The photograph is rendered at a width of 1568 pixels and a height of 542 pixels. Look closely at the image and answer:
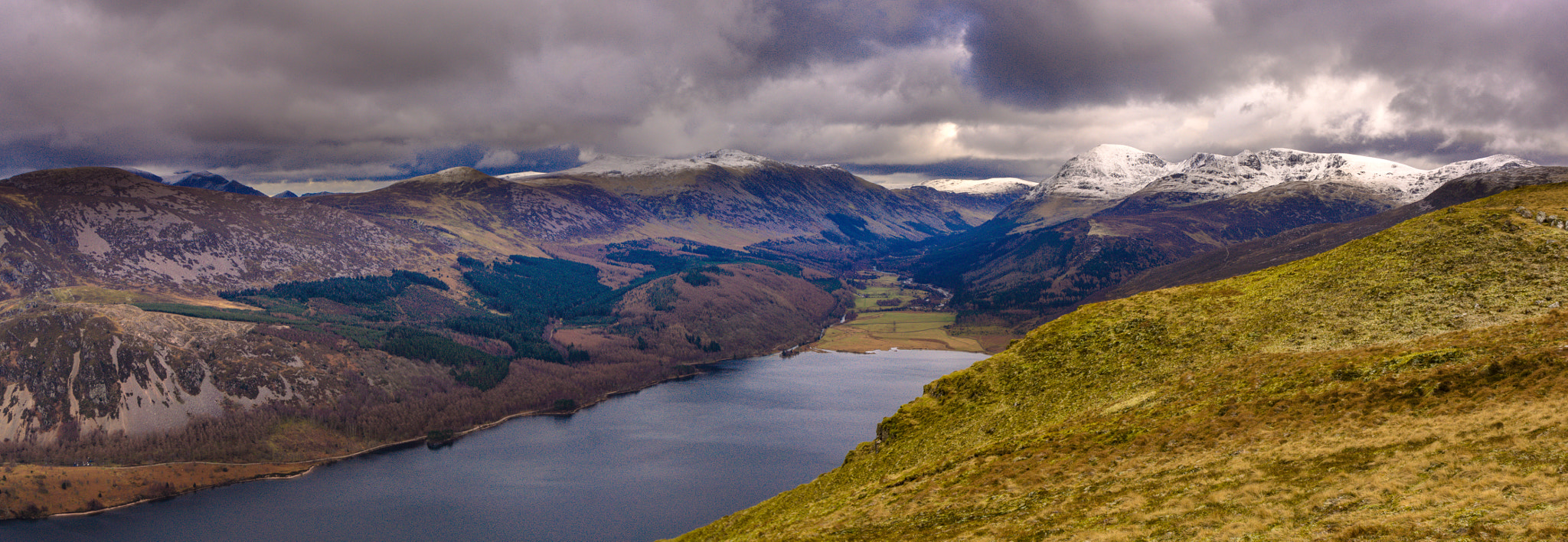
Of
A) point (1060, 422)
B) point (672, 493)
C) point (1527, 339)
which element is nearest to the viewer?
point (1527, 339)

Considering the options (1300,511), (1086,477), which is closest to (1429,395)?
(1300,511)

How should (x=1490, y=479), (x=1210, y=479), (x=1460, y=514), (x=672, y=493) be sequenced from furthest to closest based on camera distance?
(x=672, y=493) < (x=1210, y=479) < (x=1490, y=479) < (x=1460, y=514)

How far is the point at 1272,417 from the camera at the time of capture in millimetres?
39500

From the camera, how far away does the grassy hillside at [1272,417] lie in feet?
93.0

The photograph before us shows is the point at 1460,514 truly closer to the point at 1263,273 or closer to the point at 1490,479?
the point at 1490,479

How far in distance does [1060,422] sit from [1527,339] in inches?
948

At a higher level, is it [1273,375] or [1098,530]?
[1273,375]

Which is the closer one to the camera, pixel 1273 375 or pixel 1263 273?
pixel 1273 375

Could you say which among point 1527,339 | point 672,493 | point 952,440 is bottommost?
point 672,493

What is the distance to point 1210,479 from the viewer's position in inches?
1353

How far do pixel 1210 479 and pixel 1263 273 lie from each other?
38529 mm

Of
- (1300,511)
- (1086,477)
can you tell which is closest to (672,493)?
(1086,477)

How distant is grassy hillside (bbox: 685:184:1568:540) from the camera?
28344 millimetres

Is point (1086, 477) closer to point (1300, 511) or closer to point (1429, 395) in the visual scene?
point (1300, 511)
